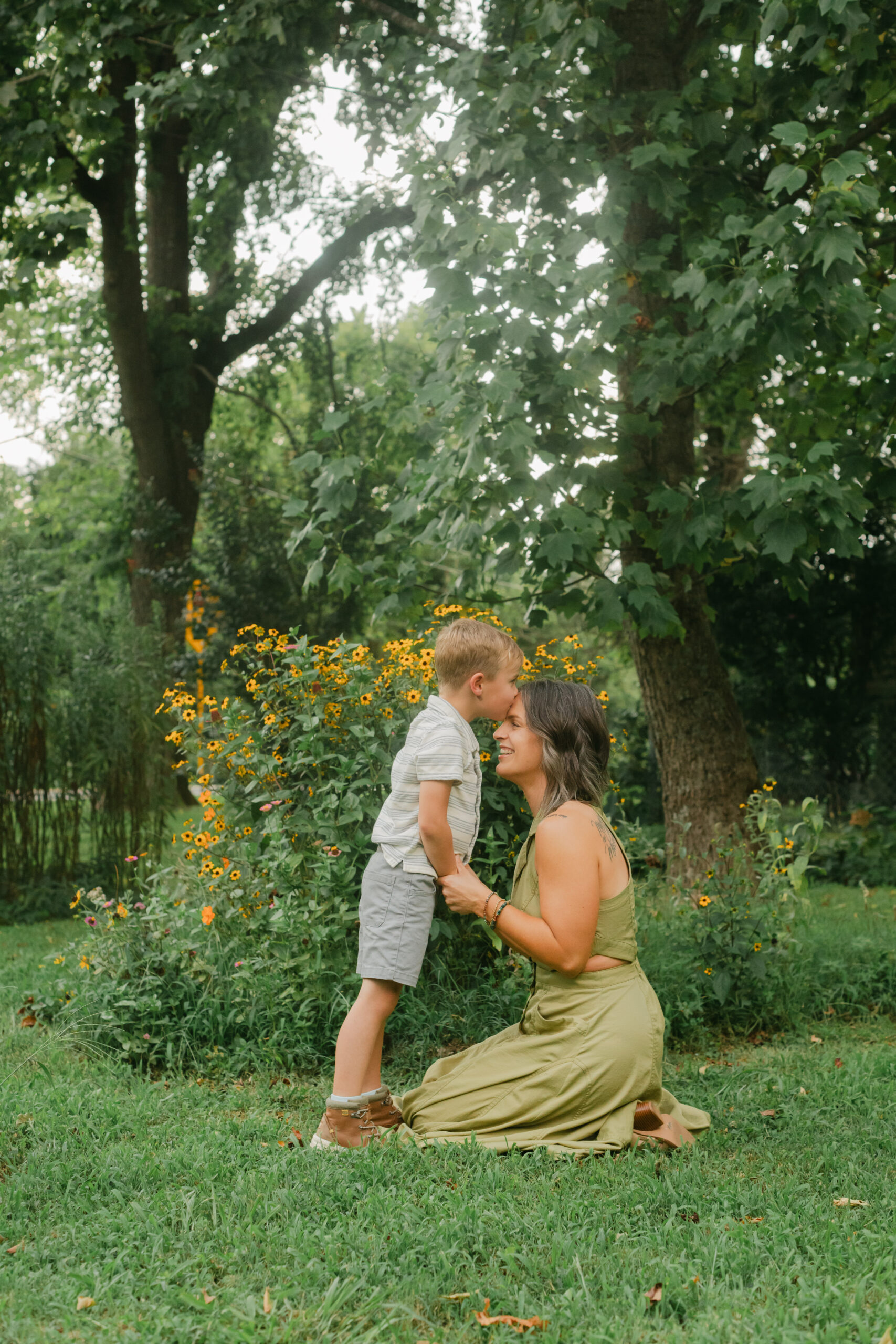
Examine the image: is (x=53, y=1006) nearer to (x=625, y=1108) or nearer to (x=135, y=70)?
(x=625, y=1108)

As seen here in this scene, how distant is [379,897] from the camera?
3.43 m

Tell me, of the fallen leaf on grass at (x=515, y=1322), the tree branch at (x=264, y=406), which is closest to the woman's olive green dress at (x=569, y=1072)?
the fallen leaf on grass at (x=515, y=1322)

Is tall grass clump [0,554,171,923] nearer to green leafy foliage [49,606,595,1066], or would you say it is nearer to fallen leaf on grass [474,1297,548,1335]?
green leafy foliage [49,606,595,1066]

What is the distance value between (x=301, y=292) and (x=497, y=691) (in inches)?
440

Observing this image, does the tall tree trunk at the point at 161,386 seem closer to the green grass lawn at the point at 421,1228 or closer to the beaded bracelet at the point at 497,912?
the green grass lawn at the point at 421,1228

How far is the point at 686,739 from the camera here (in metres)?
6.53

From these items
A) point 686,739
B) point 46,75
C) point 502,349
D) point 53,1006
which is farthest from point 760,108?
point 53,1006

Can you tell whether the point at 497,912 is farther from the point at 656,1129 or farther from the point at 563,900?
the point at 656,1129

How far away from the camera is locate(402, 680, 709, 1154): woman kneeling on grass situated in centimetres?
318

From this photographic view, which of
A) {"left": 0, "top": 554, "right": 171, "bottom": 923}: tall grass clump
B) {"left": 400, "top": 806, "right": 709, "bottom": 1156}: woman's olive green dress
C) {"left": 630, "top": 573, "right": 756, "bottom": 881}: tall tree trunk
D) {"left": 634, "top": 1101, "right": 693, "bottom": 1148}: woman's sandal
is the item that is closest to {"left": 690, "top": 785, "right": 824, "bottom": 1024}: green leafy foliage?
{"left": 400, "top": 806, "right": 709, "bottom": 1156}: woman's olive green dress

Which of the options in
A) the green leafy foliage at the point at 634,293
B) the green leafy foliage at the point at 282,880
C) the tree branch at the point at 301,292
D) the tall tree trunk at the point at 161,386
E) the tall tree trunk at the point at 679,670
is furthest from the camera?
the tree branch at the point at 301,292

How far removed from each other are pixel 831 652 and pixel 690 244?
19.2 feet

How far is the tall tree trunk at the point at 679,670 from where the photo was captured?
20.9 feet

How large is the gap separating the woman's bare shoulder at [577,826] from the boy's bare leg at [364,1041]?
0.70 metres
